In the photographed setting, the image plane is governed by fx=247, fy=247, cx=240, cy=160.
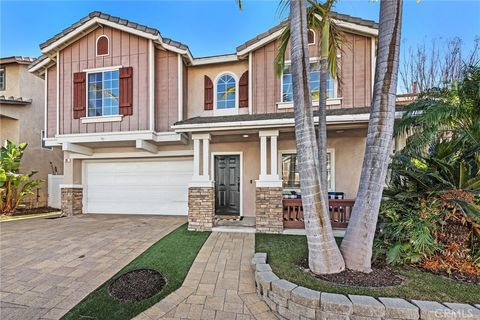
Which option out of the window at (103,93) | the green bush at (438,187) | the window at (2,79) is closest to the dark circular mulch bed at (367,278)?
the green bush at (438,187)

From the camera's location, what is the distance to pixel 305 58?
362cm

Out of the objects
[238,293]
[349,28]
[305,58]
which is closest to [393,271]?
[238,293]

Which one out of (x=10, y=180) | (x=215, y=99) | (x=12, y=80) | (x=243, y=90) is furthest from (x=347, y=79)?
(x=12, y=80)

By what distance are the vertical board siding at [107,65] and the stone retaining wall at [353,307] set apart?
7.17 metres

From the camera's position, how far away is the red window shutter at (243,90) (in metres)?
8.83

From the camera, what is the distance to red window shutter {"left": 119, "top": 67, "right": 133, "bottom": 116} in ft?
28.2

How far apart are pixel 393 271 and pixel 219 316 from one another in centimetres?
270

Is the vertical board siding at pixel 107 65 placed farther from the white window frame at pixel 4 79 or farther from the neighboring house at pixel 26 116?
the white window frame at pixel 4 79

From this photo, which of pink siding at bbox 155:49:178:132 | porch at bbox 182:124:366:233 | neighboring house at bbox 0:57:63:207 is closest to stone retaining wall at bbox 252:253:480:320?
porch at bbox 182:124:366:233

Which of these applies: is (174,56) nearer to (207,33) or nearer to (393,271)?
(207,33)

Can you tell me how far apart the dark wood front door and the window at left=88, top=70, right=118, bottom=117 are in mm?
4302

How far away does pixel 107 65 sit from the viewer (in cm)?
888

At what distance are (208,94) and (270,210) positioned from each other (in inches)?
197

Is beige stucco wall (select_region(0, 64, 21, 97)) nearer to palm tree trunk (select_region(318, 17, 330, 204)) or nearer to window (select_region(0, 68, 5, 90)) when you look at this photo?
window (select_region(0, 68, 5, 90))
